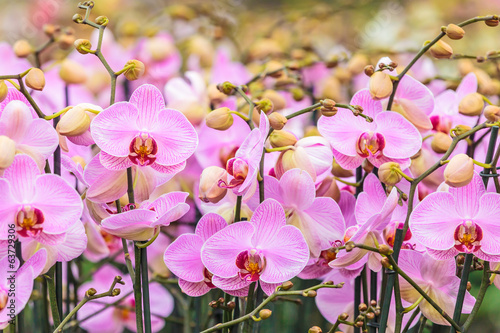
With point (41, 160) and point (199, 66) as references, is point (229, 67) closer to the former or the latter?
point (199, 66)

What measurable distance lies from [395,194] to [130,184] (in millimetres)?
195

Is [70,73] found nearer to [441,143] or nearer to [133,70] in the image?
[133,70]

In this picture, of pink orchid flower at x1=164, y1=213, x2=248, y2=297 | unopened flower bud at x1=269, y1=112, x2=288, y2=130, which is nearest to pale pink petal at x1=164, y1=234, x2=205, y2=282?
pink orchid flower at x1=164, y1=213, x2=248, y2=297

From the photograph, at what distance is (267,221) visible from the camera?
1.49 feet

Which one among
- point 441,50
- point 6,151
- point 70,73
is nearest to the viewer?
point 6,151

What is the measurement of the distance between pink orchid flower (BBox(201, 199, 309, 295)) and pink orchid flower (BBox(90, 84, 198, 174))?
0.07 m

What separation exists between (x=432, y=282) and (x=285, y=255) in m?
0.13

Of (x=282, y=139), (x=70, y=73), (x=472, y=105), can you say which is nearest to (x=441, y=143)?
(x=472, y=105)

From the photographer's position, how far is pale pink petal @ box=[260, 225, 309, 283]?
449mm

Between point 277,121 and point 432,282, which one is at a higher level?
point 277,121

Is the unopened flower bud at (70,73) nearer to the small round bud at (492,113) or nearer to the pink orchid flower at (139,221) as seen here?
the pink orchid flower at (139,221)

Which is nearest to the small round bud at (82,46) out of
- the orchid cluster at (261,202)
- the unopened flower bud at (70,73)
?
the orchid cluster at (261,202)

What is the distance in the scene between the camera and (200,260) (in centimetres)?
48

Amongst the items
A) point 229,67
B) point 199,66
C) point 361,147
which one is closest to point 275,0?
point 199,66
